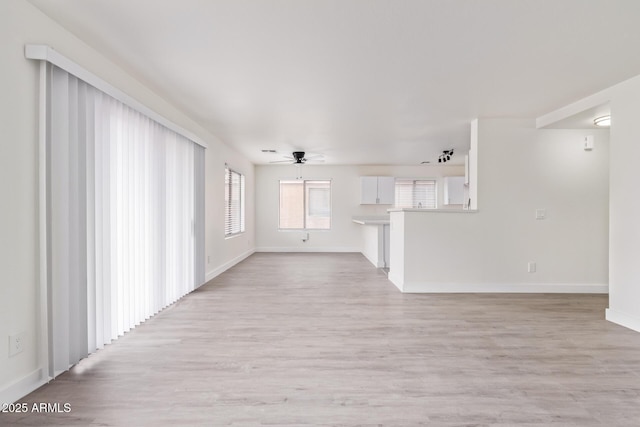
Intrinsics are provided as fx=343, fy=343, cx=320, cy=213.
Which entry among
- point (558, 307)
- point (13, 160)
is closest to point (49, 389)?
point (13, 160)

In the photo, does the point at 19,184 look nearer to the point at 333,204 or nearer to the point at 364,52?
the point at 364,52

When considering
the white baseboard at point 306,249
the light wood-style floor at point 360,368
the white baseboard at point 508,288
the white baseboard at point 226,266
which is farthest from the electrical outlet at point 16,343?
the white baseboard at point 306,249

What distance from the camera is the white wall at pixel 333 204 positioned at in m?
9.23

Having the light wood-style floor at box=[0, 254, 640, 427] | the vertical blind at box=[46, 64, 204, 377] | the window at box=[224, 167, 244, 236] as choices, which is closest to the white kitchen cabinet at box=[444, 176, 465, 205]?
the light wood-style floor at box=[0, 254, 640, 427]

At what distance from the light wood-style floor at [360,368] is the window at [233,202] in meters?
A: 3.04

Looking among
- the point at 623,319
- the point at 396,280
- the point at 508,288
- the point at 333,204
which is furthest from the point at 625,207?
the point at 333,204

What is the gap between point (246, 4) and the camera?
2.01m

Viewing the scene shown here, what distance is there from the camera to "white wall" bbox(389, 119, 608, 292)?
454 centimetres

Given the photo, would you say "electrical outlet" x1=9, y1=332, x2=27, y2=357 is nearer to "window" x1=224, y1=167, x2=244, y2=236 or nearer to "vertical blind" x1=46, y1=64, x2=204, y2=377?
"vertical blind" x1=46, y1=64, x2=204, y2=377

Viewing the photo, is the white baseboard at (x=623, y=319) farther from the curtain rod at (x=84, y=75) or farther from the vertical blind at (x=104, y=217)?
the curtain rod at (x=84, y=75)

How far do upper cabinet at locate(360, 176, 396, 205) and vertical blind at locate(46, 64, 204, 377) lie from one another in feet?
18.5

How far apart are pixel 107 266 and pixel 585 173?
5.59 metres

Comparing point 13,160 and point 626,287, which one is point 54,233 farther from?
point 626,287

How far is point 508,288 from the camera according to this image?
181 inches
